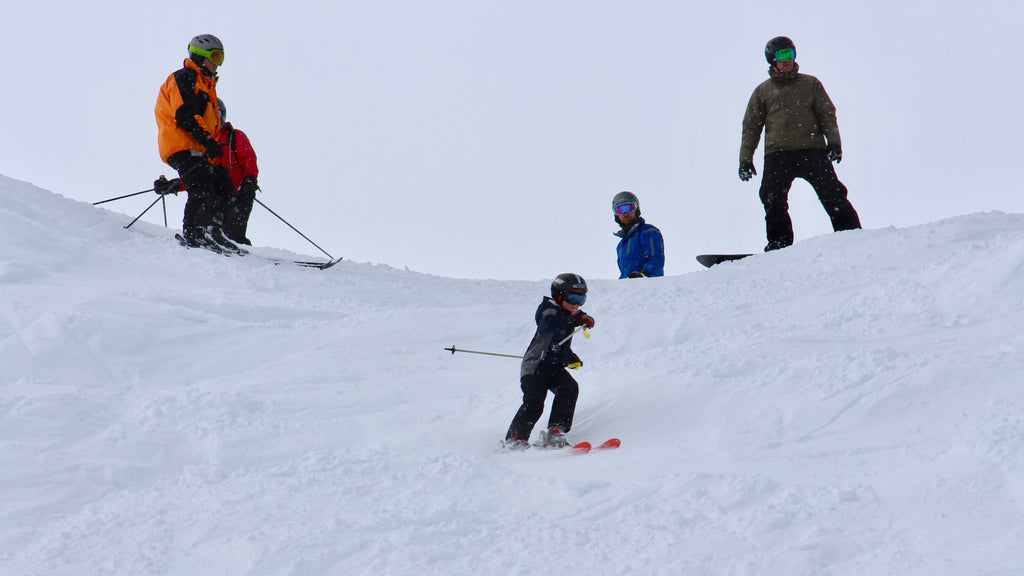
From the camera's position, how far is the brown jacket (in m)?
8.36

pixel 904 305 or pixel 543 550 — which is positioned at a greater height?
pixel 904 305

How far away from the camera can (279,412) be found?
520 cm

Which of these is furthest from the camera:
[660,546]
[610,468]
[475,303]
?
[475,303]

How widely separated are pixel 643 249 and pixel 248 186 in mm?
4139

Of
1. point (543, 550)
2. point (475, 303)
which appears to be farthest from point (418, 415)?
point (475, 303)

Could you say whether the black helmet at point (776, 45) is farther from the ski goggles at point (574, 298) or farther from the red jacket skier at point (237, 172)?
the red jacket skier at point (237, 172)

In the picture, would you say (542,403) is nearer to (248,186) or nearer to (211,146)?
(211,146)

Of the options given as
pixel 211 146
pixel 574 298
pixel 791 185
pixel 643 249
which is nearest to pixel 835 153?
pixel 791 185

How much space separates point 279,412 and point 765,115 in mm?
5613

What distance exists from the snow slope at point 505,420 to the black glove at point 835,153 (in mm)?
865

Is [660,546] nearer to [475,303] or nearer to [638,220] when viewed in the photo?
[475,303]

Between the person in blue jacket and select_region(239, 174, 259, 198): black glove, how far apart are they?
12.4ft

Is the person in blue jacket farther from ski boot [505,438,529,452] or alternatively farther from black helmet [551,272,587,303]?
ski boot [505,438,529,452]

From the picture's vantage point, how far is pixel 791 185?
8523 millimetres
